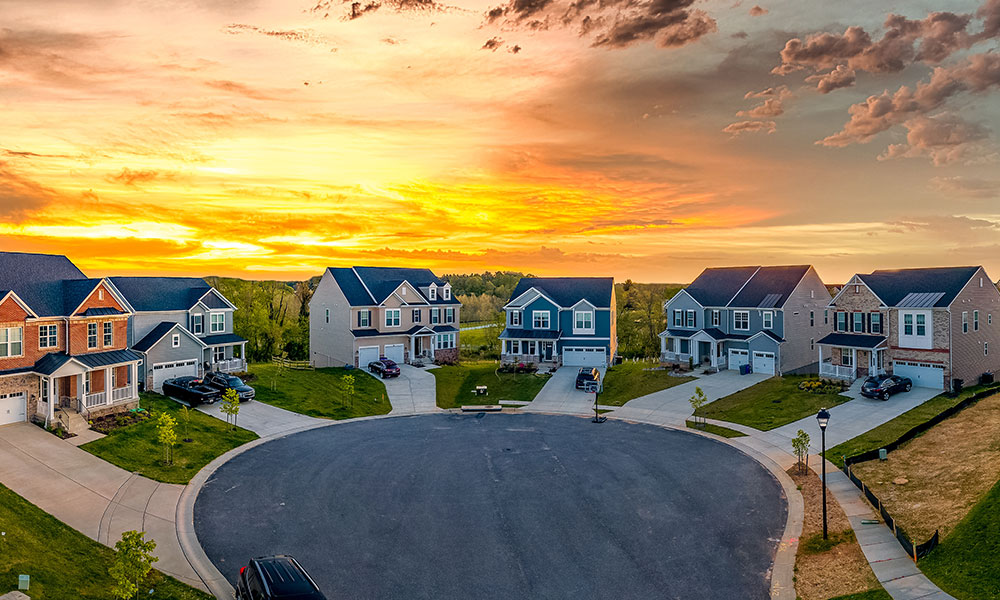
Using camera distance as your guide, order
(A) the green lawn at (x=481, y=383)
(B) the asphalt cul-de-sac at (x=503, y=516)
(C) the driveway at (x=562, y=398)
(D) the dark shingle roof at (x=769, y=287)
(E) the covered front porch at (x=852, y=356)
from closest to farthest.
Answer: (B) the asphalt cul-de-sac at (x=503, y=516) < (C) the driveway at (x=562, y=398) < (E) the covered front porch at (x=852, y=356) < (A) the green lawn at (x=481, y=383) < (D) the dark shingle roof at (x=769, y=287)

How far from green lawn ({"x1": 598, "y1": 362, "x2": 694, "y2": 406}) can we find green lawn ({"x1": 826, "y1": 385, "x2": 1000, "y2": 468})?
54.4 feet

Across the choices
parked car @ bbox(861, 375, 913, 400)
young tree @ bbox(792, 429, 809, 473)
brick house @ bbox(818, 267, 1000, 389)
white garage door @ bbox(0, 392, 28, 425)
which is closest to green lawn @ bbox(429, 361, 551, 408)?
young tree @ bbox(792, 429, 809, 473)

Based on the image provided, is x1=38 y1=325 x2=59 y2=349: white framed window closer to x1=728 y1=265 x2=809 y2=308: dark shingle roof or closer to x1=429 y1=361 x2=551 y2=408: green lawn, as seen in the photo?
x1=429 y1=361 x2=551 y2=408: green lawn

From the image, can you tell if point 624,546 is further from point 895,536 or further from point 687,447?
point 687,447

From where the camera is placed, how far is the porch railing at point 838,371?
1758 inches

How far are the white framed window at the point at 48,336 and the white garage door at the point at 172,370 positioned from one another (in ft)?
25.4

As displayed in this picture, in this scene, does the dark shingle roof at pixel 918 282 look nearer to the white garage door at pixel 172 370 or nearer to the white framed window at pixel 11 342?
the white garage door at pixel 172 370

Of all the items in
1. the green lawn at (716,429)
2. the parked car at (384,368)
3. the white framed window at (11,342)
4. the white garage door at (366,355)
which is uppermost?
the white framed window at (11,342)

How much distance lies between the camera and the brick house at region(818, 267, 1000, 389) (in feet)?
134

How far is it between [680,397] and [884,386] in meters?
13.3

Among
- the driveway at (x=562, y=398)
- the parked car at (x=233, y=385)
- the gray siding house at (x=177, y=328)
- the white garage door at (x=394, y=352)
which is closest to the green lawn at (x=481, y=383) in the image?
the driveway at (x=562, y=398)

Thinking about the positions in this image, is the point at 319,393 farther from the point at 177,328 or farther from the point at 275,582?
the point at 275,582

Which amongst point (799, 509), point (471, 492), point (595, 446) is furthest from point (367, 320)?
point (799, 509)

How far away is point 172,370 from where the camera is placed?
42.3 meters
